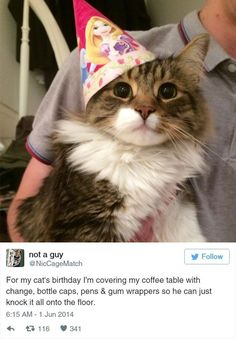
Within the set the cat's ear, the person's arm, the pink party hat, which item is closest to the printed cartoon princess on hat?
the pink party hat

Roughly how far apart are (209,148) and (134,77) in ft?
0.62

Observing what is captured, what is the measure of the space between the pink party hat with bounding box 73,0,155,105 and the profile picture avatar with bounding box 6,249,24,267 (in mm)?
281

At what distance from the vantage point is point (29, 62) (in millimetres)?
612

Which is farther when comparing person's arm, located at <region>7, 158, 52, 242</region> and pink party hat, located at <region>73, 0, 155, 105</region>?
person's arm, located at <region>7, 158, 52, 242</region>

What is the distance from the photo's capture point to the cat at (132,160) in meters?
0.53

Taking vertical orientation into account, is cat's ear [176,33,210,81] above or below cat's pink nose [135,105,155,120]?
above

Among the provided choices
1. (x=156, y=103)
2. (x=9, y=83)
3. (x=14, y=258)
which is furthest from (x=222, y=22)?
(x=14, y=258)

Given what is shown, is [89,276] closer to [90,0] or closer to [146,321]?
[146,321]

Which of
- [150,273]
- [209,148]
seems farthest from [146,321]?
[209,148]

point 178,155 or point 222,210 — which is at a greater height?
point 178,155

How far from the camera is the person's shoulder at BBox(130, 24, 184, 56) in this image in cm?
60

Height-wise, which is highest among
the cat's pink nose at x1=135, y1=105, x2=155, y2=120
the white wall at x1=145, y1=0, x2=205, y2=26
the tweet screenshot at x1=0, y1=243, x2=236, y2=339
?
the white wall at x1=145, y1=0, x2=205, y2=26

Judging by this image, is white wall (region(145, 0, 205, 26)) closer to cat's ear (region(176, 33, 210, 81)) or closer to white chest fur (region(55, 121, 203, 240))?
cat's ear (region(176, 33, 210, 81))

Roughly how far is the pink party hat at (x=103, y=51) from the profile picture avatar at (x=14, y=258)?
281 mm
